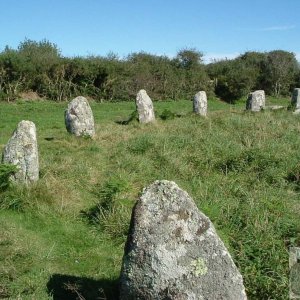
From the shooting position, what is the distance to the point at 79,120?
49.0 ft

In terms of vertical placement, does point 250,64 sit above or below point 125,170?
above

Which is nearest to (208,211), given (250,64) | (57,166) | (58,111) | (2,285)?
(2,285)

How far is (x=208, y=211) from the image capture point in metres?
7.34

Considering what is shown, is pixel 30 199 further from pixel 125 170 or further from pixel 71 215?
pixel 125 170

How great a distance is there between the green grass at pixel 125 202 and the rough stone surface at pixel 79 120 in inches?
14.2

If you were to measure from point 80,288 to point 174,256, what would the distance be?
1638 millimetres

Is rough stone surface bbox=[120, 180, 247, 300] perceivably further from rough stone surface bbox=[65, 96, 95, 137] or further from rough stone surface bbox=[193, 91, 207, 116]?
rough stone surface bbox=[193, 91, 207, 116]

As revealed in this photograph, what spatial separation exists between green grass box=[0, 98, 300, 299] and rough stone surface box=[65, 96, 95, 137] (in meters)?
0.36

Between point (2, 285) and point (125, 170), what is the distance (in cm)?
543

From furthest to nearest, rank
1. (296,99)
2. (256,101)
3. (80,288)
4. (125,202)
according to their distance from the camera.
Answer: (296,99) < (256,101) < (125,202) < (80,288)

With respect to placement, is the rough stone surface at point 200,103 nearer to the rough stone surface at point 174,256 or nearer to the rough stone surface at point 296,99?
the rough stone surface at point 296,99

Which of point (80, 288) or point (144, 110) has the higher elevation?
point (144, 110)

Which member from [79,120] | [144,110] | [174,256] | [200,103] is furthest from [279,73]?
[174,256]

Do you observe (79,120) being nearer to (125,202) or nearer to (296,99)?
(125,202)
